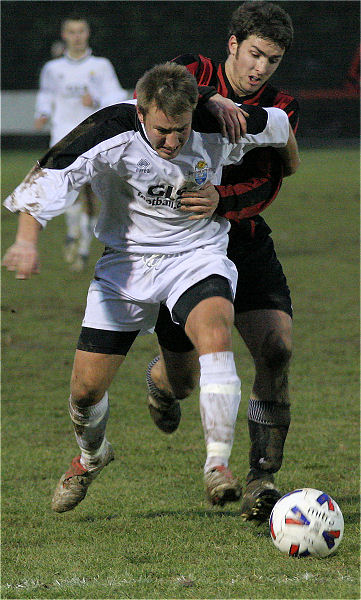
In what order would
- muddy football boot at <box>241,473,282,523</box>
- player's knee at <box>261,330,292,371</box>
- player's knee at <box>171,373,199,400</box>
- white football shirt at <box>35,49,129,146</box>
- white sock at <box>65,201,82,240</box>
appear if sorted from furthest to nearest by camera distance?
white football shirt at <box>35,49,129,146</box>
white sock at <box>65,201,82,240</box>
player's knee at <box>171,373,199,400</box>
player's knee at <box>261,330,292,371</box>
muddy football boot at <box>241,473,282,523</box>

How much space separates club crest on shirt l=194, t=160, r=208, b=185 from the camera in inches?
169

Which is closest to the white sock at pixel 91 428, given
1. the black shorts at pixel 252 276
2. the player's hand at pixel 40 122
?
the black shorts at pixel 252 276

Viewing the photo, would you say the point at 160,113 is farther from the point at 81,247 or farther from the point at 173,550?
the point at 81,247

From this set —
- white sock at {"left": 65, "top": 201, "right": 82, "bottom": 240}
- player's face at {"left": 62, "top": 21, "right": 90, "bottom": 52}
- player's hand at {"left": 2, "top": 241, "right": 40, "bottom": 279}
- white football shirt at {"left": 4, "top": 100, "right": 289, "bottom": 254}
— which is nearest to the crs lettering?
white football shirt at {"left": 4, "top": 100, "right": 289, "bottom": 254}

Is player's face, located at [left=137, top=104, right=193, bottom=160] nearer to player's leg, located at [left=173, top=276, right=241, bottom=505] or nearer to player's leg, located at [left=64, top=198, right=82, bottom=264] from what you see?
player's leg, located at [left=173, top=276, right=241, bottom=505]

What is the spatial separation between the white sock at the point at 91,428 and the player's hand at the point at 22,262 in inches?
44.1

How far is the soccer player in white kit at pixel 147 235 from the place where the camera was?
3.86 m

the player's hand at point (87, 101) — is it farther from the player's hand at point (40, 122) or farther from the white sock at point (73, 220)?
the white sock at point (73, 220)

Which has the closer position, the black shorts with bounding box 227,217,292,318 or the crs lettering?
the crs lettering

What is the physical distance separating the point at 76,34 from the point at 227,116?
942 cm

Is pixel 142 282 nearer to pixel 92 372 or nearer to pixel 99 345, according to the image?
pixel 99 345

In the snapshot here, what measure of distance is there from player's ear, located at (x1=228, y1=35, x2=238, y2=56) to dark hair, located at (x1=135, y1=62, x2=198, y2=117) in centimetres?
92

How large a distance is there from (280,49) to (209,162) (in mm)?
799

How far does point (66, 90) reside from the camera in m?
13.6
